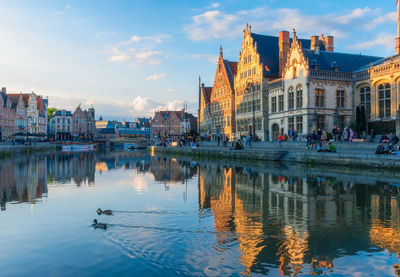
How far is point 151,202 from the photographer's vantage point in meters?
14.7

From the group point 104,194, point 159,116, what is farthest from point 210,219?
point 159,116

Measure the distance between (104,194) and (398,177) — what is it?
17675mm

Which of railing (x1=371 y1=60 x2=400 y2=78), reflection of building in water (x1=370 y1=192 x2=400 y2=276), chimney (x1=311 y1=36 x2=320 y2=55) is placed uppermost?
chimney (x1=311 y1=36 x2=320 y2=55)

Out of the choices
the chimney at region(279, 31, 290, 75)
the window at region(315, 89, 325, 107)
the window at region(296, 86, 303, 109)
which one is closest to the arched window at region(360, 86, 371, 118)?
the window at region(315, 89, 325, 107)

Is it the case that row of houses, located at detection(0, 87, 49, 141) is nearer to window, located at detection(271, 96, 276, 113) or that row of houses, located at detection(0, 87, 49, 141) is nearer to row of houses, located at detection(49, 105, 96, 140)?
row of houses, located at detection(49, 105, 96, 140)

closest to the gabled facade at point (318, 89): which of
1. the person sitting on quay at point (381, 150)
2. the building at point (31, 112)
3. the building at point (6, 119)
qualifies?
the person sitting on quay at point (381, 150)

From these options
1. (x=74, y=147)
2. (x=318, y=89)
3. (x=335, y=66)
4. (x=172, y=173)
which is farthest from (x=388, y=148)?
(x=74, y=147)

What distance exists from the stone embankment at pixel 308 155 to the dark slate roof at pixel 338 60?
1356 centimetres

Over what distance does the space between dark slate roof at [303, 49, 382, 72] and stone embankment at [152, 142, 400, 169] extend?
13.6 meters

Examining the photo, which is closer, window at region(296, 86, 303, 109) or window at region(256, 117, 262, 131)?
window at region(296, 86, 303, 109)

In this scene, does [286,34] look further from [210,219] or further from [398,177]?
[210,219]

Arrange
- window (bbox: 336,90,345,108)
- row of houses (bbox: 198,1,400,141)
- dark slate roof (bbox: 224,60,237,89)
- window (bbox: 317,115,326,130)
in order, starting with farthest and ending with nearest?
dark slate roof (bbox: 224,60,237,89) → window (bbox: 336,90,345,108) → window (bbox: 317,115,326,130) → row of houses (bbox: 198,1,400,141)

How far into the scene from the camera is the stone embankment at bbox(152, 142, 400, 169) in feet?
81.4

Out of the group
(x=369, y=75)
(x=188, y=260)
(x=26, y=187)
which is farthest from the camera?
(x=369, y=75)
